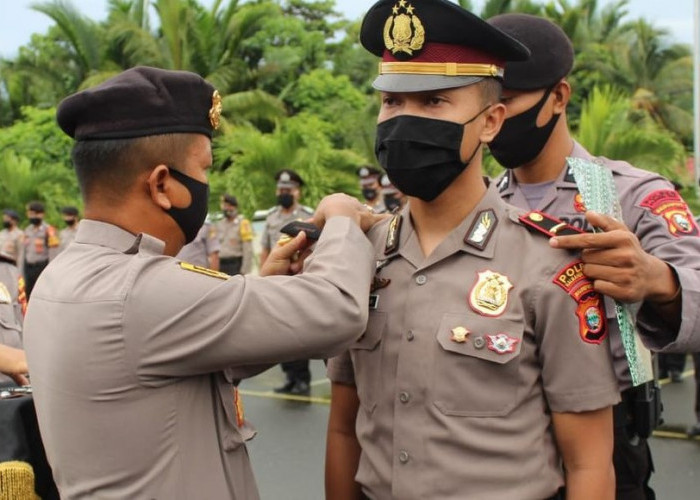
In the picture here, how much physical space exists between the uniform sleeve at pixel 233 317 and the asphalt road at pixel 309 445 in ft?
11.5

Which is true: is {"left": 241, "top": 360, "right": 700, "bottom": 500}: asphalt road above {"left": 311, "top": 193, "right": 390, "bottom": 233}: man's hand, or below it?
below

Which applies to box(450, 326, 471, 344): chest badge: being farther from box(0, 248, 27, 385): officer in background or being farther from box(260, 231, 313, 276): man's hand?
box(0, 248, 27, 385): officer in background

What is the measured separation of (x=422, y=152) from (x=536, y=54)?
2.31ft

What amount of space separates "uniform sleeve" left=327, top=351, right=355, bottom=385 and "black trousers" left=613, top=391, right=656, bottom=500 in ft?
2.42

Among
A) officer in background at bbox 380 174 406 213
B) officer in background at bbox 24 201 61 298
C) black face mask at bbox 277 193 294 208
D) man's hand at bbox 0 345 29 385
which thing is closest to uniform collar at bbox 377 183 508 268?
man's hand at bbox 0 345 29 385

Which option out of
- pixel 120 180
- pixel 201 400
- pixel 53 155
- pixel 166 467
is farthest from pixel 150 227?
pixel 53 155

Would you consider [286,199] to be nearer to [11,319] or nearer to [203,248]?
[203,248]

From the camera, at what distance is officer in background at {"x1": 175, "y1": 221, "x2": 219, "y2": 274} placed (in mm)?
10367

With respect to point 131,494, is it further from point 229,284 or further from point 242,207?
point 242,207

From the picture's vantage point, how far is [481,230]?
6.82ft

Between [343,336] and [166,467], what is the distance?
451mm

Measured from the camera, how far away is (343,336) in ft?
6.30

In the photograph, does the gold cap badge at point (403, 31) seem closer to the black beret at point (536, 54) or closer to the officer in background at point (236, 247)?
the black beret at point (536, 54)

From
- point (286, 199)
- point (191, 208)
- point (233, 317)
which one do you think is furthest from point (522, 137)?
point (286, 199)
